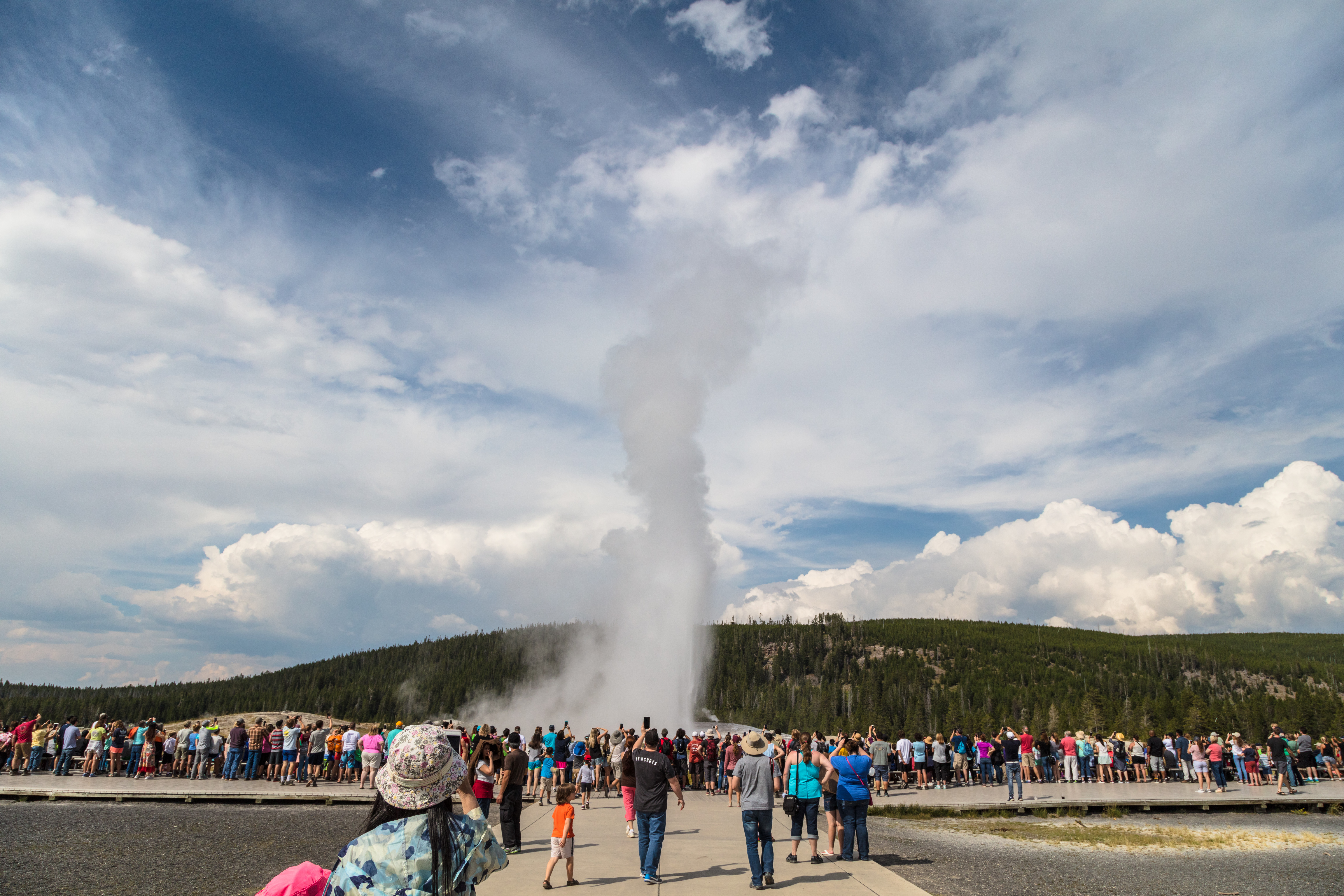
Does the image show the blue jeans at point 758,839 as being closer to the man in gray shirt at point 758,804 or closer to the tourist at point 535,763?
the man in gray shirt at point 758,804

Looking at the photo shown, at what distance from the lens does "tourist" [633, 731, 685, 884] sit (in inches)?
358

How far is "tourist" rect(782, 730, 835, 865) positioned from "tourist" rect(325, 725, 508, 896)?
8.33 meters

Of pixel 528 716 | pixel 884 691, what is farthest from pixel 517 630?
pixel 528 716

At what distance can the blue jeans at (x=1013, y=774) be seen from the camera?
20.4 meters

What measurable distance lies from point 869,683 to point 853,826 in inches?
5007

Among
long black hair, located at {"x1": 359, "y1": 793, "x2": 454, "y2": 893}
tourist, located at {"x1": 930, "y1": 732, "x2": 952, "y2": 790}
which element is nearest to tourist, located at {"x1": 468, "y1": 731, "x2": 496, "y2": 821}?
long black hair, located at {"x1": 359, "y1": 793, "x2": 454, "y2": 893}

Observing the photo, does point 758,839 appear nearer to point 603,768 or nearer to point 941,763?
point 603,768

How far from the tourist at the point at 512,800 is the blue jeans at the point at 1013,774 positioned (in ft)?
48.4

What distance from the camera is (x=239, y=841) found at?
1308cm

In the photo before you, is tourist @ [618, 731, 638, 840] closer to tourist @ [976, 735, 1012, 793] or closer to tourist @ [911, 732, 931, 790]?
tourist @ [911, 732, 931, 790]

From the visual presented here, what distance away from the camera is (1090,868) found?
41.5 ft

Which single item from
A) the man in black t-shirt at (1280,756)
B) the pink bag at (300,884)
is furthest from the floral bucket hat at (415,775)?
the man in black t-shirt at (1280,756)

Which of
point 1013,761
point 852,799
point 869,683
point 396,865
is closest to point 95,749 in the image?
point 852,799

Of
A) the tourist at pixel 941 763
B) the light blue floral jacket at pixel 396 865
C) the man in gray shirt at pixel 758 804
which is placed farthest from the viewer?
the tourist at pixel 941 763
